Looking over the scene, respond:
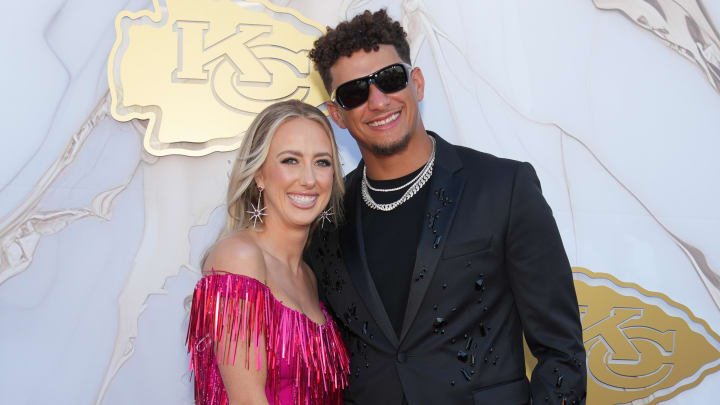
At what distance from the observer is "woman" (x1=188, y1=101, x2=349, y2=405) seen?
5.52ft

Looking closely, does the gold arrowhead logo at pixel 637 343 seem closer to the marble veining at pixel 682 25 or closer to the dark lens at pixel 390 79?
the marble veining at pixel 682 25

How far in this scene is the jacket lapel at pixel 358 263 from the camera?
1718 millimetres

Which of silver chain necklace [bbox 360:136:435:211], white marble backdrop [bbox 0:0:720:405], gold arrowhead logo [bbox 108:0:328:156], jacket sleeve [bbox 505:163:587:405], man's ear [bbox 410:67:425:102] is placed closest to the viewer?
jacket sleeve [bbox 505:163:587:405]

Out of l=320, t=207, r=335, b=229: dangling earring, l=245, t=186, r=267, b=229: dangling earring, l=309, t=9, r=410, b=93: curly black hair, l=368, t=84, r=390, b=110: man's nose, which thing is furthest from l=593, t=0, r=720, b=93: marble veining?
l=245, t=186, r=267, b=229: dangling earring

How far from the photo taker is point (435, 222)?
175 centimetres

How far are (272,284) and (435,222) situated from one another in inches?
19.8

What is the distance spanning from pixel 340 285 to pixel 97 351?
1029mm

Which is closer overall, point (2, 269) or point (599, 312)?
point (2, 269)

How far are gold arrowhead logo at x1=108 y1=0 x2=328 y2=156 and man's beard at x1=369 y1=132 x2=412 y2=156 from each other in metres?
0.69

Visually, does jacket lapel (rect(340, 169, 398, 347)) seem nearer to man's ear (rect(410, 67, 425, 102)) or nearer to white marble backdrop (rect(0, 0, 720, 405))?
man's ear (rect(410, 67, 425, 102))

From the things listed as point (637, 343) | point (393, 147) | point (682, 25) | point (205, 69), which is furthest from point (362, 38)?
point (637, 343)

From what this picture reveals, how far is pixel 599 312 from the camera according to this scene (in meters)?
2.61

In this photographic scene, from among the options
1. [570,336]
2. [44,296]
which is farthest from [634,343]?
[44,296]

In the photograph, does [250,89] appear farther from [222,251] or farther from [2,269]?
[2,269]
